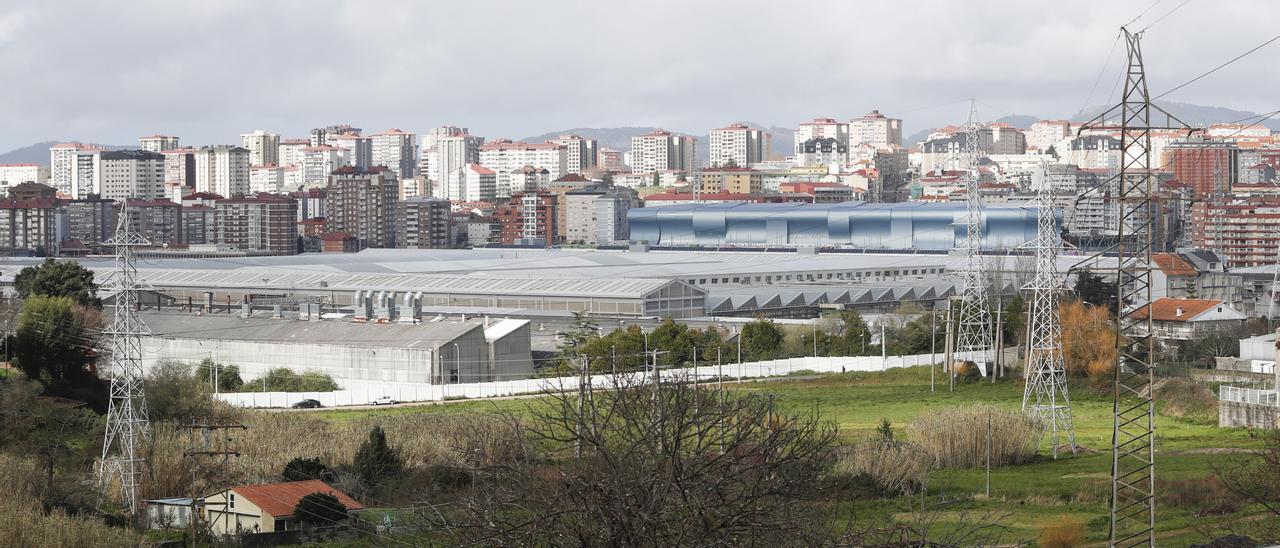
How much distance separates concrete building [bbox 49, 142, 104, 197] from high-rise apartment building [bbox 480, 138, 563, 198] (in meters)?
27.5

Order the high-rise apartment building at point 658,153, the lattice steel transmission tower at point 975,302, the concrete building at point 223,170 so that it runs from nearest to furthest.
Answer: the lattice steel transmission tower at point 975,302 < the concrete building at point 223,170 < the high-rise apartment building at point 658,153

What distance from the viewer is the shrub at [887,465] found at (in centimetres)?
1304

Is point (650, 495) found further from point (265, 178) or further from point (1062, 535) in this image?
point (265, 178)

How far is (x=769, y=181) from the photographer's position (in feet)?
320

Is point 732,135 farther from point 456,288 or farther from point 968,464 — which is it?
point 968,464

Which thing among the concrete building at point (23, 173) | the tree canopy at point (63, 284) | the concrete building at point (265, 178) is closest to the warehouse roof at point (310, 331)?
the tree canopy at point (63, 284)

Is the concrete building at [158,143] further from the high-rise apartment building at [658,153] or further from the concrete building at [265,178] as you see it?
the high-rise apartment building at [658,153]

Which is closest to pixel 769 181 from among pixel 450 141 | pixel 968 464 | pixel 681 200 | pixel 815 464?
pixel 681 200

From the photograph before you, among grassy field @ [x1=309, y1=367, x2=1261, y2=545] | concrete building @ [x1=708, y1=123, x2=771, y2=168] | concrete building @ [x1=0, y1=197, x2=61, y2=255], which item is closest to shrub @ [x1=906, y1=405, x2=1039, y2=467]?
grassy field @ [x1=309, y1=367, x2=1261, y2=545]

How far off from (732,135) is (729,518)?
12955 centimetres

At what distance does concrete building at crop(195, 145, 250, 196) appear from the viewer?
10150 cm

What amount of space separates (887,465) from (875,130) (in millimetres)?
131609

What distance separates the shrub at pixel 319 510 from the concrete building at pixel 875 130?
130346mm

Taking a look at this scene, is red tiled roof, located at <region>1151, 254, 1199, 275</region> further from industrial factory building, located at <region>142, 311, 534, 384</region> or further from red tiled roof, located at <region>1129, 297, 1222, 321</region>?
industrial factory building, located at <region>142, 311, 534, 384</region>
